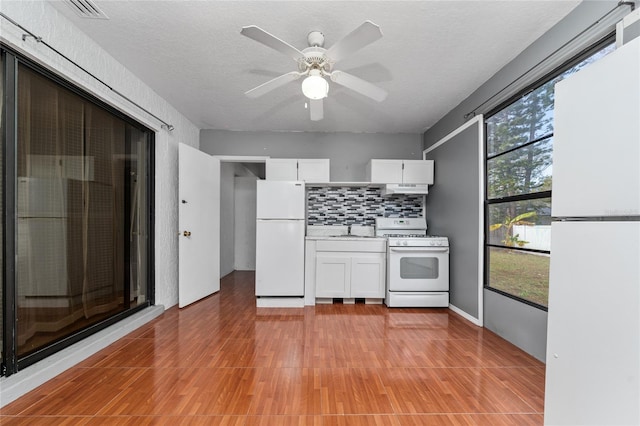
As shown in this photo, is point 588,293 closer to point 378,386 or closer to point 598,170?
point 598,170

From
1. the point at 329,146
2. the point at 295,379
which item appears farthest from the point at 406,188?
the point at 295,379

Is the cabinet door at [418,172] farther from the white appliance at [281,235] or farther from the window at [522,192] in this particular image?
the white appliance at [281,235]

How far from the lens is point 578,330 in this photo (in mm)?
1184

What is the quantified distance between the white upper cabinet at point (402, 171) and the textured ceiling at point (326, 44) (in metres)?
0.82

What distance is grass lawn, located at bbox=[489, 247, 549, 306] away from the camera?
2.31 m

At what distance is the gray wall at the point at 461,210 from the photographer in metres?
3.18

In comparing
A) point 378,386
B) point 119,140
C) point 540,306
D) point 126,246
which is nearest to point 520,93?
point 540,306

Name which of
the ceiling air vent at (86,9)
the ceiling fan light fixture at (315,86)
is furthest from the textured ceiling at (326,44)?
the ceiling fan light fixture at (315,86)

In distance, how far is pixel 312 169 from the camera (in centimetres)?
424

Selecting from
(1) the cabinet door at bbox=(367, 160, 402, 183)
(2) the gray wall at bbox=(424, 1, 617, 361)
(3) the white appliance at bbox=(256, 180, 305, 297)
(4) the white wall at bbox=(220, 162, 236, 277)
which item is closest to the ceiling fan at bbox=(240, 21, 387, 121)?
(2) the gray wall at bbox=(424, 1, 617, 361)

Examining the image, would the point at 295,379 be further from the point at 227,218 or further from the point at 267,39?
the point at 227,218

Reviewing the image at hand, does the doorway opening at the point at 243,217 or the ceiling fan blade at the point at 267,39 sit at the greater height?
the ceiling fan blade at the point at 267,39

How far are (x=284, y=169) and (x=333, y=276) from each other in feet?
5.47

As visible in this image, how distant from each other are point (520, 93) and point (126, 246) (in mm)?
3993
